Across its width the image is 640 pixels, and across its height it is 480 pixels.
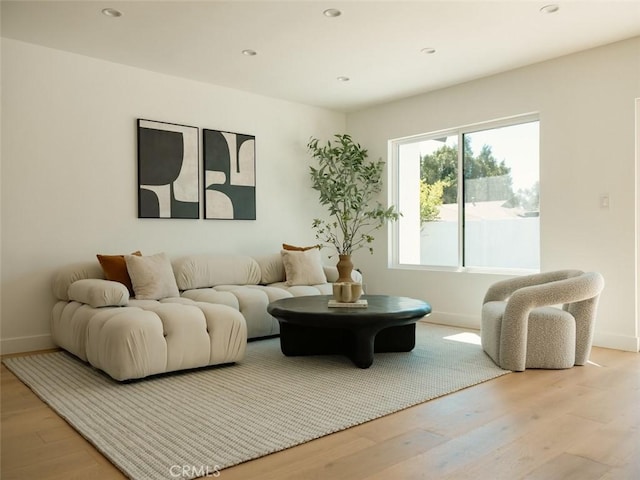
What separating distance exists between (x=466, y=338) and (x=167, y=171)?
3264mm

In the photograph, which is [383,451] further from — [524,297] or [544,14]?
[544,14]

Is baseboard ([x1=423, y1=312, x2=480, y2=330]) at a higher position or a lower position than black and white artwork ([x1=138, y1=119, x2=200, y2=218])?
lower

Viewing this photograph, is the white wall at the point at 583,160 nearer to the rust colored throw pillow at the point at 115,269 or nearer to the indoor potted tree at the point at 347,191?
the indoor potted tree at the point at 347,191

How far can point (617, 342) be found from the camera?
14.0 ft

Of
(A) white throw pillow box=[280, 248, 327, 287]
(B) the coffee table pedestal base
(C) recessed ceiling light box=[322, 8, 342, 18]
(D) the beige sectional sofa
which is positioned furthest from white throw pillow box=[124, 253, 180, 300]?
(C) recessed ceiling light box=[322, 8, 342, 18]

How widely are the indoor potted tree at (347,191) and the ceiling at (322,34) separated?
1.11 metres

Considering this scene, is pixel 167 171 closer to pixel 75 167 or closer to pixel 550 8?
pixel 75 167

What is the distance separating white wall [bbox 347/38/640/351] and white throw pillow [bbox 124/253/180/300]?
2998 mm

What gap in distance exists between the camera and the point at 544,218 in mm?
4758

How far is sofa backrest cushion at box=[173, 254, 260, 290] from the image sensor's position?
4.79 metres

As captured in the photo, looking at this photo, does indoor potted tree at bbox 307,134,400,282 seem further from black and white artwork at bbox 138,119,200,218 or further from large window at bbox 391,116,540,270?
black and white artwork at bbox 138,119,200,218

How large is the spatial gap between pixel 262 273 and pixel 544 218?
2785mm

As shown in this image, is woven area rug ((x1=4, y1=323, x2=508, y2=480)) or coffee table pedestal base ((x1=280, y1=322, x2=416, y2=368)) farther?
coffee table pedestal base ((x1=280, y1=322, x2=416, y2=368))

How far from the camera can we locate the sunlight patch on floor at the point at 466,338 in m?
4.57
